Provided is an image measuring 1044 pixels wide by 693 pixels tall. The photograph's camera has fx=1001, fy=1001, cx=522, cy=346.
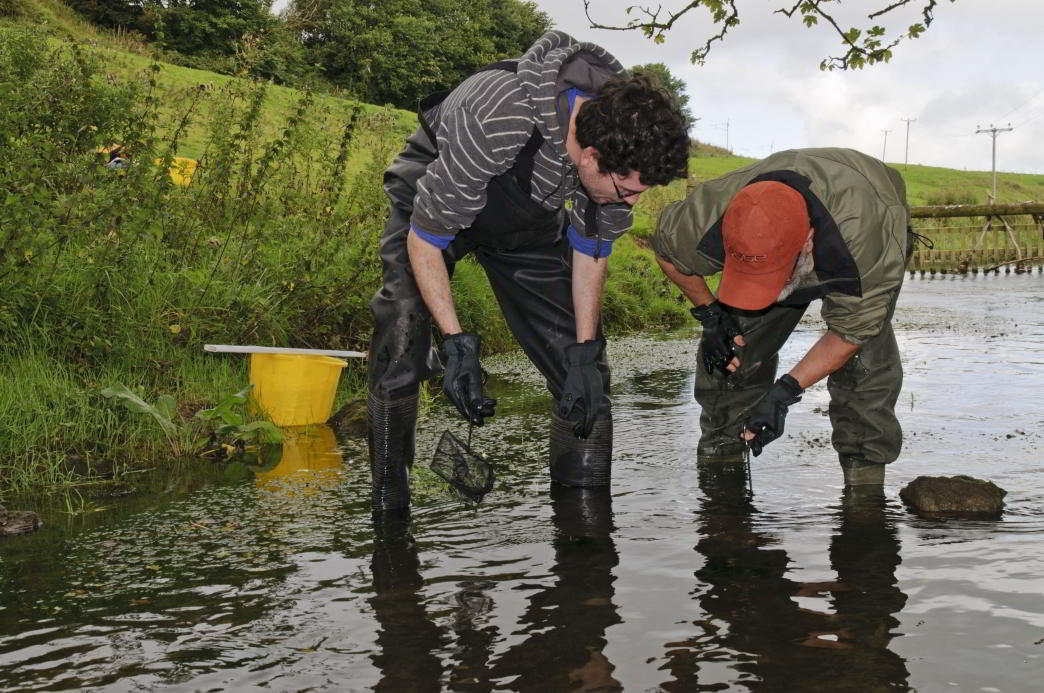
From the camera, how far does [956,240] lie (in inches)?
998

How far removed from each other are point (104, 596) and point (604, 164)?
2263 millimetres

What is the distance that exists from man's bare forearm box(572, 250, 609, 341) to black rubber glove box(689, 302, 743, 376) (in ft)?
1.65

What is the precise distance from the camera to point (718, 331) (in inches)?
175

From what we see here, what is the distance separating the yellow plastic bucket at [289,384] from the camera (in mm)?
5953

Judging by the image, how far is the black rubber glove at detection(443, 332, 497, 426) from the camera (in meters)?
3.71

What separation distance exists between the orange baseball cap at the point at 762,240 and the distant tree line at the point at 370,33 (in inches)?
1068

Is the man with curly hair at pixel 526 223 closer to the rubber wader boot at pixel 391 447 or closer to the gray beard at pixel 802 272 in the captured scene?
the rubber wader boot at pixel 391 447

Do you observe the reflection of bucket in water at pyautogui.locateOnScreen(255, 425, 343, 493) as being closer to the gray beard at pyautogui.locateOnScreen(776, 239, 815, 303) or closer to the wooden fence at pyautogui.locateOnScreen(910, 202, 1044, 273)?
the gray beard at pyautogui.locateOnScreen(776, 239, 815, 303)

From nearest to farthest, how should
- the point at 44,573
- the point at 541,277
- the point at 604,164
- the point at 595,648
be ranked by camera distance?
the point at 595,648, the point at 604,164, the point at 44,573, the point at 541,277

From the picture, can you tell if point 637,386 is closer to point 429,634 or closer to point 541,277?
point 541,277

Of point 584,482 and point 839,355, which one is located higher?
point 839,355

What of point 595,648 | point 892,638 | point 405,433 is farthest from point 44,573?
point 892,638

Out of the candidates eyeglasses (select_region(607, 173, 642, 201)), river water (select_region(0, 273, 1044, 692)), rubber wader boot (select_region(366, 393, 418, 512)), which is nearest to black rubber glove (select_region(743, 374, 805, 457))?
river water (select_region(0, 273, 1044, 692))

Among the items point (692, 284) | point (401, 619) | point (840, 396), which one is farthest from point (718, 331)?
point (401, 619)
